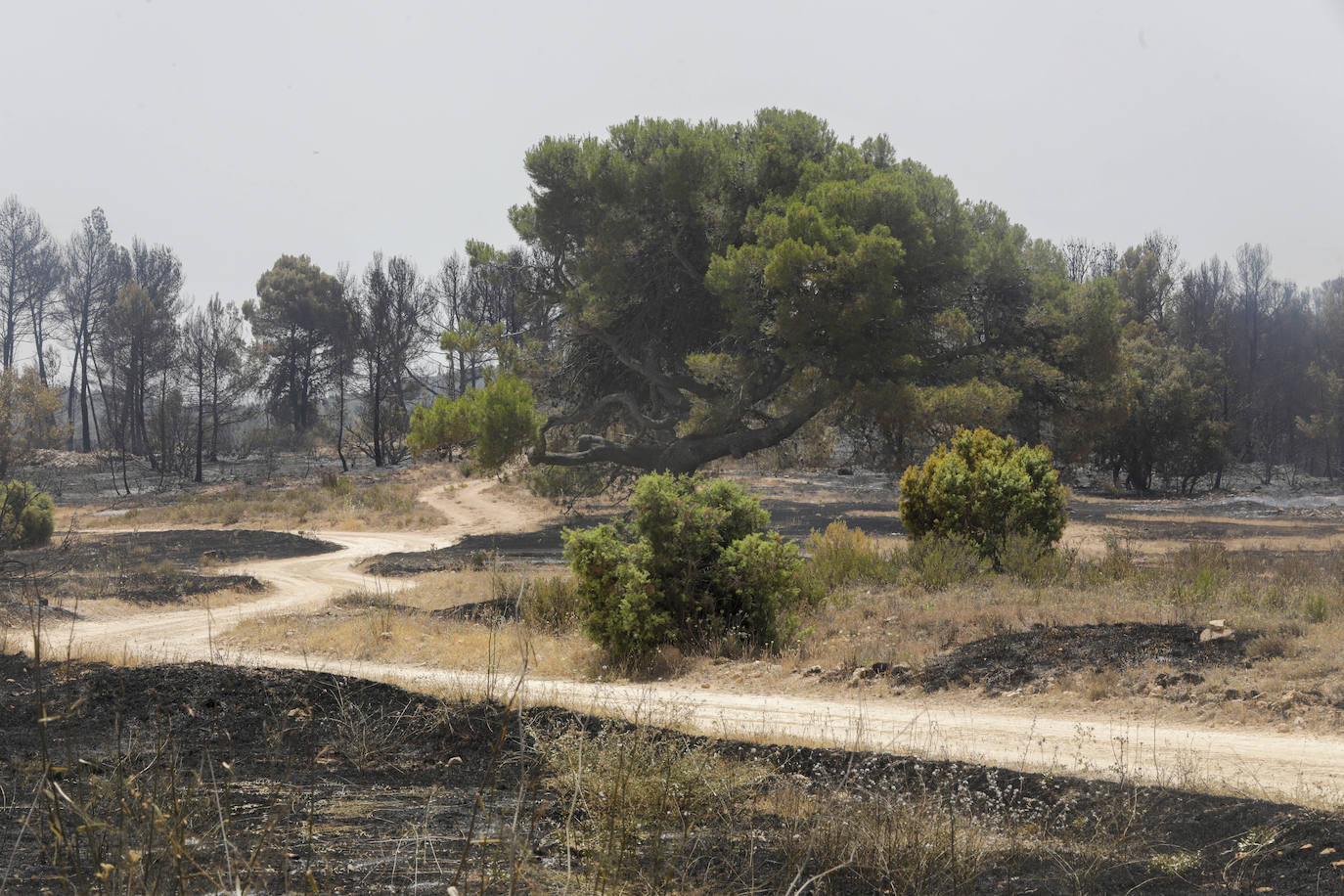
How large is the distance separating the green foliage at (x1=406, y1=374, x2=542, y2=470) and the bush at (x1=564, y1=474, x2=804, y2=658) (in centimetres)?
1271

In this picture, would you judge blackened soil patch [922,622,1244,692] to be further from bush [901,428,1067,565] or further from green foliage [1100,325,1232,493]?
green foliage [1100,325,1232,493]

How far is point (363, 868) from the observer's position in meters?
3.85

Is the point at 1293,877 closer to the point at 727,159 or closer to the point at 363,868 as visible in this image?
the point at 363,868

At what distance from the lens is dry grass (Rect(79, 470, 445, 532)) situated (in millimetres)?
32094

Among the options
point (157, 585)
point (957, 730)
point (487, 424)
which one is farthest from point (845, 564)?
point (157, 585)

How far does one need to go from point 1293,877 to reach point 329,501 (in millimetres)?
35639

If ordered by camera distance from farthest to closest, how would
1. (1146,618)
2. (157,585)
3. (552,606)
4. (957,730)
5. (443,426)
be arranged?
(443,426) → (157,585) → (552,606) → (1146,618) → (957,730)

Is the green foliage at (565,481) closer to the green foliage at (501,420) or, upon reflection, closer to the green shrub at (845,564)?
the green foliage at (501,420)

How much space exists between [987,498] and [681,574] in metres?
6.42

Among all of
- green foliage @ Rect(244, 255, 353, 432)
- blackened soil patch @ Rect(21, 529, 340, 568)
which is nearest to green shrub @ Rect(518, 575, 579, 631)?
blackened soil patch @ Rect(21, 529, 340, 568)

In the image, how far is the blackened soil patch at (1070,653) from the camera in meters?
9.07

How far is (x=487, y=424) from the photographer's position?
2362 cm

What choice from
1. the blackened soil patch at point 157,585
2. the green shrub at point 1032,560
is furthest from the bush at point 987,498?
the blackened soil patch at point 157,585

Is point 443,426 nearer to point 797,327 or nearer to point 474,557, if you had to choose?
point 474,557
